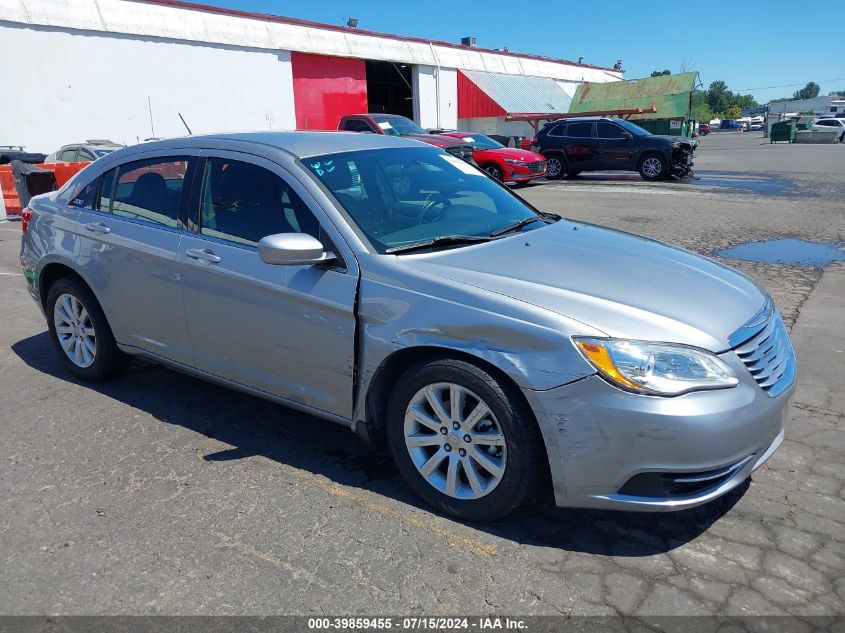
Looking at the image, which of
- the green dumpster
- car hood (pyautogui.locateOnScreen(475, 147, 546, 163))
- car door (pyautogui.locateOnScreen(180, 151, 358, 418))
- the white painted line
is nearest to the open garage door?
car hood (pyautogui.locateOnScreen(475, 147, 546, 163))

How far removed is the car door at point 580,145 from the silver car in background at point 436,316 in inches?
643

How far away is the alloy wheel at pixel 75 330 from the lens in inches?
186

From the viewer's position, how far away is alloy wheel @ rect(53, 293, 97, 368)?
4.73 m

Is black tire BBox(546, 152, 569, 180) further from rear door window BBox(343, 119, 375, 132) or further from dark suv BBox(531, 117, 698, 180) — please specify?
rear door window BBox(343, 119, 375, 132)

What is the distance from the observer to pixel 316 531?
121 inches

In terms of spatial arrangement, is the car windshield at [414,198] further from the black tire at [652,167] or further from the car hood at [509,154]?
the black tire at [652,167]

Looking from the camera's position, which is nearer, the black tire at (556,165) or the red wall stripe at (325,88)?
the black tire at (556,165)

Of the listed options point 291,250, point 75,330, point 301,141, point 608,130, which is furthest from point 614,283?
point 608,130

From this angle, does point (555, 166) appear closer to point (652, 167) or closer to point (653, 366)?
point (652, 167)

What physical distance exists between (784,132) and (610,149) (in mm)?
35846

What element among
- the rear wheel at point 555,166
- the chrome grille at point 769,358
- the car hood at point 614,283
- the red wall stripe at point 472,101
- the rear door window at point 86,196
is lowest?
the rear wheel at point 555,166

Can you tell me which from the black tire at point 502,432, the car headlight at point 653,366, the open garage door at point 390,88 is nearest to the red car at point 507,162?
the black tire at point 502,432

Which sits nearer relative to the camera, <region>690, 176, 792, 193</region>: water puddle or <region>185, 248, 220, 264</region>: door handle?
<region>185, 248, 220, 264</region>: door handle

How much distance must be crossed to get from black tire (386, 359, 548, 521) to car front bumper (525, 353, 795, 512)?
79mm
